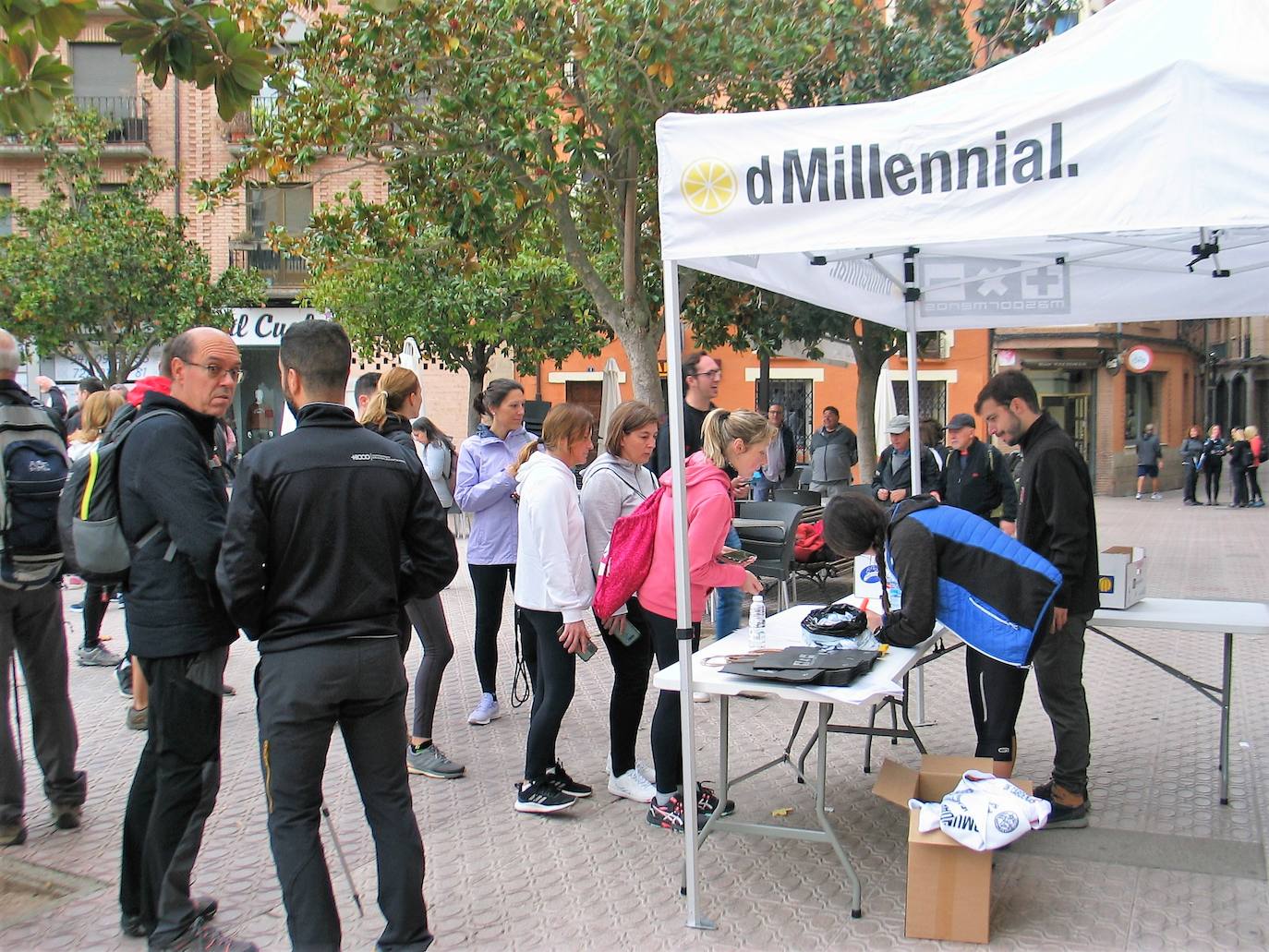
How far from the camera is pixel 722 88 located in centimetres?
1166

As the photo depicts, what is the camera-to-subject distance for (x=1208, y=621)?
15.7 feet

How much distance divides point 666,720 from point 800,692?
2.96ft

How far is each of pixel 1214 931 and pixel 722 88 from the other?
9.80 metres

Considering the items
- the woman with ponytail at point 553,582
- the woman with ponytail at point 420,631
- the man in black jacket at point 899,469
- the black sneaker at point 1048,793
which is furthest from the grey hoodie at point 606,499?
the man in black jacket at point 899,469

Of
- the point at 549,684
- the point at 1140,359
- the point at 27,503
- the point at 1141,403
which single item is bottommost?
the point at 549,684

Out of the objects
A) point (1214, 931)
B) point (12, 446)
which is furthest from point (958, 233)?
point (12, 446)

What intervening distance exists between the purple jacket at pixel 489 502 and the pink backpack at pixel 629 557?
55.6 inches

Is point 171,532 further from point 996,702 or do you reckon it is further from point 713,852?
point 996,702

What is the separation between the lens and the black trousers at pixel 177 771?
3297 millimetres

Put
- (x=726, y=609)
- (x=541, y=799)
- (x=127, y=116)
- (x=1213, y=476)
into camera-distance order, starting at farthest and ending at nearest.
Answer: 1. (x=127, y=116)
2. (x=1213, y=476)
3. (x=726, y=609)
4. (x=541, y=799)

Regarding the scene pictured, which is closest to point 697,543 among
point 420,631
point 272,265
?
point 420,631

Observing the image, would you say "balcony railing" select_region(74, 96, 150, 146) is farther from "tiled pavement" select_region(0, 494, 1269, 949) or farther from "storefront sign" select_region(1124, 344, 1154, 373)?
"tiled pavement" select_region(0, 494, 1269, 949)

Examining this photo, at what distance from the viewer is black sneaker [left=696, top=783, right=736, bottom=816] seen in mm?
4564

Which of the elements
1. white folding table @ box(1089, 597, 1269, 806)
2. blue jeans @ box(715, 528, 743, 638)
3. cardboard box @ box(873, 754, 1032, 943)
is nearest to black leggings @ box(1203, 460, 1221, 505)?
blue jeans @ box(715, 528, 743, 638)
